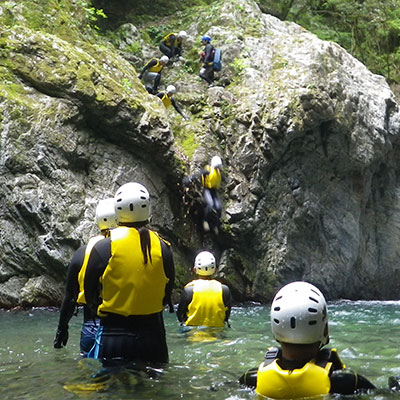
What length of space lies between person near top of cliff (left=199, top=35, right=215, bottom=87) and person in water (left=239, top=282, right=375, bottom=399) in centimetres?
1499

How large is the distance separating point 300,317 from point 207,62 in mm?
15296

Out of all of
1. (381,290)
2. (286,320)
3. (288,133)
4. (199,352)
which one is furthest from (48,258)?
(381,290)

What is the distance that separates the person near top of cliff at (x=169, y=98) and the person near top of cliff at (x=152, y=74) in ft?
1.81

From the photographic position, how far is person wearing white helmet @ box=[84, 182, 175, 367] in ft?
15.2

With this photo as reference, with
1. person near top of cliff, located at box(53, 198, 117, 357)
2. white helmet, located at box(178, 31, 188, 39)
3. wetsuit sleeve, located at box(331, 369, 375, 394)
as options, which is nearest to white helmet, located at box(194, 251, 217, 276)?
person near top of cliff, located at box(53, 198, 117, 357)

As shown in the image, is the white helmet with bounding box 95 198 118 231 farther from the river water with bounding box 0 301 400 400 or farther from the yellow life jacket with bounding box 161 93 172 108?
the yellow life jacket with bounding box 161 93 172 108

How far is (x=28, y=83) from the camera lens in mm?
13367

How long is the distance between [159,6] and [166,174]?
10716 mm

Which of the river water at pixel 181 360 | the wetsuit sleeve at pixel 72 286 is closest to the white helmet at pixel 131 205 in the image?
the wetsuit sleeve at pixel 72 286

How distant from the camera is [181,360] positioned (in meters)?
6.58

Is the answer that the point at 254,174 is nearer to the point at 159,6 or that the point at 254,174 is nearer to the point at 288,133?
the point at 288,133

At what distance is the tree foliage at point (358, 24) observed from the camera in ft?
81.4

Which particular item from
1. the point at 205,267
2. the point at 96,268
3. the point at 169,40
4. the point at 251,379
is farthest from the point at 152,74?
the point at 251,379

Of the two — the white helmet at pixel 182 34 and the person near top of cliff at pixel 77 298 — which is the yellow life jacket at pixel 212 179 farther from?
the person near top of cliff at pixel 77 298
